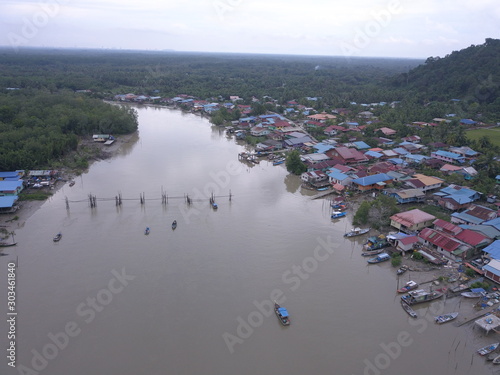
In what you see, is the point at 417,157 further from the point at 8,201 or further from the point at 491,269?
the point at 8,201

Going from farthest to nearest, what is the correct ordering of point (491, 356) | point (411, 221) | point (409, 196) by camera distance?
point (409, 196), point (411, 221), point (491, 356)

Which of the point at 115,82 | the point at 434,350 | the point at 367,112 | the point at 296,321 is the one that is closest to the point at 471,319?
the point at 434,350

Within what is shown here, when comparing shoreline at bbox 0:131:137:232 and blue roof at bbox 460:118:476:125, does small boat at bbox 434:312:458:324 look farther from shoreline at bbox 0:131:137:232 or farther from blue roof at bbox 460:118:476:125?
blue roof at bbox 460:118:476:125

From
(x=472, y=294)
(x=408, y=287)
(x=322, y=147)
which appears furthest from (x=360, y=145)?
(x=472, y=294)

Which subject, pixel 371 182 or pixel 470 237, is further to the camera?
pixel 371 182

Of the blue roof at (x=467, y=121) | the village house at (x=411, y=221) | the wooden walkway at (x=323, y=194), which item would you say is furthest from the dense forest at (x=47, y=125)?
the blue roof at (x=467, y=121)
